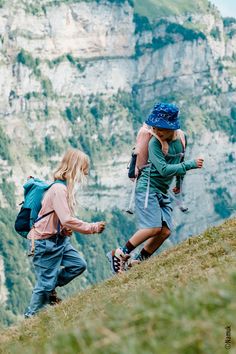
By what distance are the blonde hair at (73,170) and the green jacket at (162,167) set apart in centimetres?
110

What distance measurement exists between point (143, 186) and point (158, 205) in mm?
352

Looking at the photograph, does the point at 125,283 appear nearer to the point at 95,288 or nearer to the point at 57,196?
the point at 95,288

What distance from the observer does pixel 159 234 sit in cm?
1399

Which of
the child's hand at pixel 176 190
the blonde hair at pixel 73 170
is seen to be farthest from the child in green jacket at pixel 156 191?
the blonde hair at pixel 73 170

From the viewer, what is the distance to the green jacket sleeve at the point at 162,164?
13141mm

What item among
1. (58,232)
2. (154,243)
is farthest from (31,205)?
(154,243)

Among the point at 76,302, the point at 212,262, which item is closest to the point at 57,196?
the point at 76,302

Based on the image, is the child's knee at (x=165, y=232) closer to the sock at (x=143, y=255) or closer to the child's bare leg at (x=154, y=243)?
the child's bare leg at (x=154, y=243)

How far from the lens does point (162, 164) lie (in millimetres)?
13156

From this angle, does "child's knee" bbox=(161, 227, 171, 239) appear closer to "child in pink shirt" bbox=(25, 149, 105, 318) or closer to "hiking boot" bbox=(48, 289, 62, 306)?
"child in pink shirt" bbox=(25, 149, 105, 318)

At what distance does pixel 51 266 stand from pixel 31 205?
0.88m

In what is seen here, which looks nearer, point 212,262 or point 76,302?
point 212,262

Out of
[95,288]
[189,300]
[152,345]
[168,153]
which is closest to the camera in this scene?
[152,345]

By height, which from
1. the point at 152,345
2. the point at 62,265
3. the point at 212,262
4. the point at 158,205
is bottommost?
the point at 62,265
